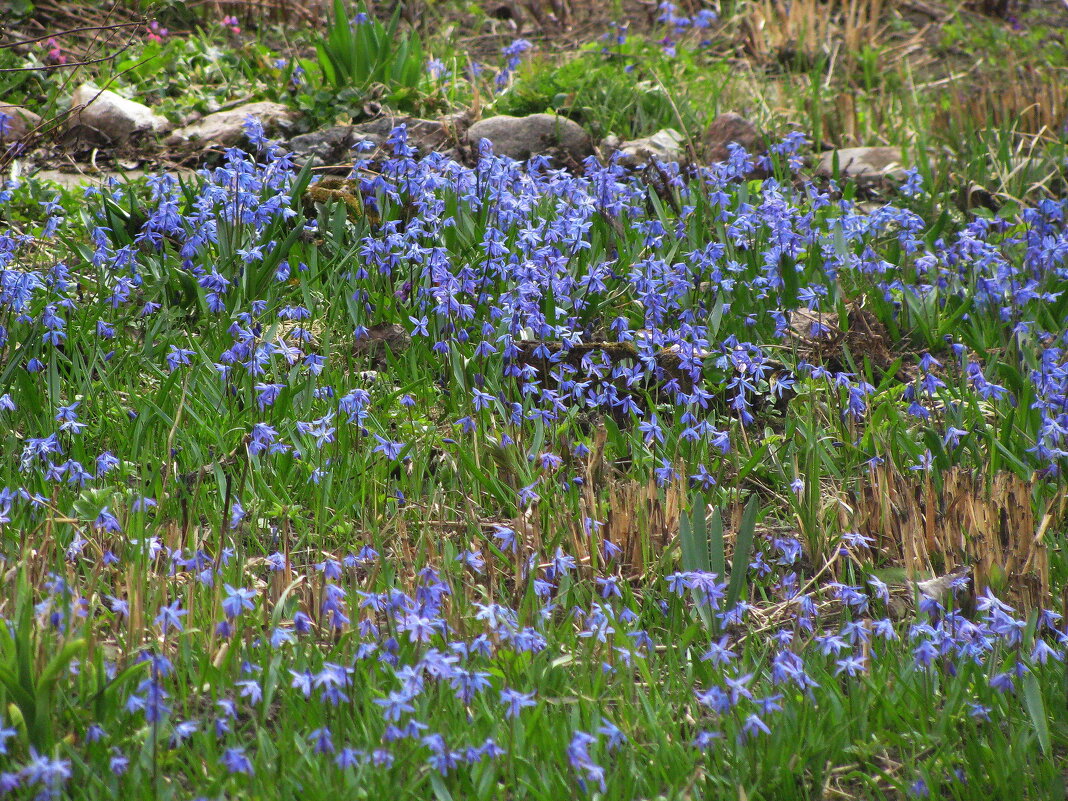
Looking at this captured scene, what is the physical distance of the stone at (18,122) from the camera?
5621 mm

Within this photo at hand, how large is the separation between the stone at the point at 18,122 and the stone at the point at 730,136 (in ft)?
12.5

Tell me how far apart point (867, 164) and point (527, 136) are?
2101 mm

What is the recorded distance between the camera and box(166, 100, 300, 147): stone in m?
5.94

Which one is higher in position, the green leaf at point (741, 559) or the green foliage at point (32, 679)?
the green foliage at point (32, 679)

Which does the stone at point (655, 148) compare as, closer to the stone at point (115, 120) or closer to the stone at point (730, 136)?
the stone at point (730, 136)

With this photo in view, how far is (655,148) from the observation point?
6.12 meters

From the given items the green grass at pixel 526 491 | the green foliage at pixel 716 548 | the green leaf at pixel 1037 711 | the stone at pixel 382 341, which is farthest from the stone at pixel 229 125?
the green leaf at pixel 1037 711

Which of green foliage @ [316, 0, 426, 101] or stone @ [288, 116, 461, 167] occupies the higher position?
green foliage @ [316, 0, 426, 101]

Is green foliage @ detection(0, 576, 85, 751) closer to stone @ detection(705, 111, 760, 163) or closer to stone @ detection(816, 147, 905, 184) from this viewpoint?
stone @ detection(705, 111, 760, 163)

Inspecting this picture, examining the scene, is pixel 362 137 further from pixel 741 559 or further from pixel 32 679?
pixel 32 679

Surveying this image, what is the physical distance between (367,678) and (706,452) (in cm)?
156

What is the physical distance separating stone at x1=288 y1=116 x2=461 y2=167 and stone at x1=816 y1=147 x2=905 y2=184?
2224 mm

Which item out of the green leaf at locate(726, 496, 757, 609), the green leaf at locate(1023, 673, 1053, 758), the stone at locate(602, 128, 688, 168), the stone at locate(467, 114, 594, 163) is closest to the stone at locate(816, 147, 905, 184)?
the stone at locate(602, 128, 688, 168)

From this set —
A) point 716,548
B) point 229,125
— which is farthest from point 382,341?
point 229,125
